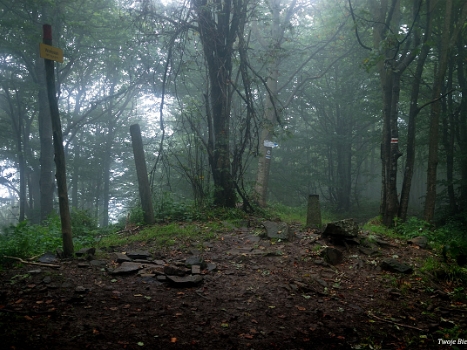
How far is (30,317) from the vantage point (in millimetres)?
3203

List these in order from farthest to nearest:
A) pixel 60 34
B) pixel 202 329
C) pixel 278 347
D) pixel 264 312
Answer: pixel 60 34 < pixel 264 312 < pixel 202 329 < pixel 278 347

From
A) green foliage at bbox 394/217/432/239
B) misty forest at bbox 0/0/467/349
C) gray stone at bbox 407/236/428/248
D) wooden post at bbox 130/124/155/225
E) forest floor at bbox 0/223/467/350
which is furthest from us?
wooden post at bbox 130/124/155/225

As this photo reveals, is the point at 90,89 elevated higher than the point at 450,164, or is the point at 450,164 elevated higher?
the point at 90,89

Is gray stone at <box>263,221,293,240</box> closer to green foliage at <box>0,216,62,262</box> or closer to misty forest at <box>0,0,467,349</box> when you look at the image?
misty forest at <box>0,0,467,349</box>

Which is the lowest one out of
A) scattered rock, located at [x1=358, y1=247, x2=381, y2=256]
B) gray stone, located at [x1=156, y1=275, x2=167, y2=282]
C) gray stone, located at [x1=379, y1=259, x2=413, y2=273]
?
gray stone, located at [x1=379, y1=259, x2=413, y2=273]

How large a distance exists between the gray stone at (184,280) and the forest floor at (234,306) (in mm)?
30

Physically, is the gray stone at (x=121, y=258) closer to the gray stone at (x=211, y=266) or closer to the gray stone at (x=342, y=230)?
the gray stone at (x=211, y=266)

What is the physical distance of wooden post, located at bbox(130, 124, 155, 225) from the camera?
8.17m

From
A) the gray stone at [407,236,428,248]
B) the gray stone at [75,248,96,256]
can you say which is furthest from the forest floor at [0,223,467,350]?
the gray stone at [407,236,428,248]

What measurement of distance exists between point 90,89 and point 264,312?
66.6ft

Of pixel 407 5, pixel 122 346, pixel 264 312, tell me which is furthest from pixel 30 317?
pixel 407 5

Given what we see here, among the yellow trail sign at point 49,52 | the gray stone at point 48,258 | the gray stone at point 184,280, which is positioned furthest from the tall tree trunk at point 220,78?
the gray stone at point 48,258

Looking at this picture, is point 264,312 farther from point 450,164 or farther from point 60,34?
point 60,34

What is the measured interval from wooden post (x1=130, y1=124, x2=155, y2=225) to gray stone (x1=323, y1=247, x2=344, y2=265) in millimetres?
4503
